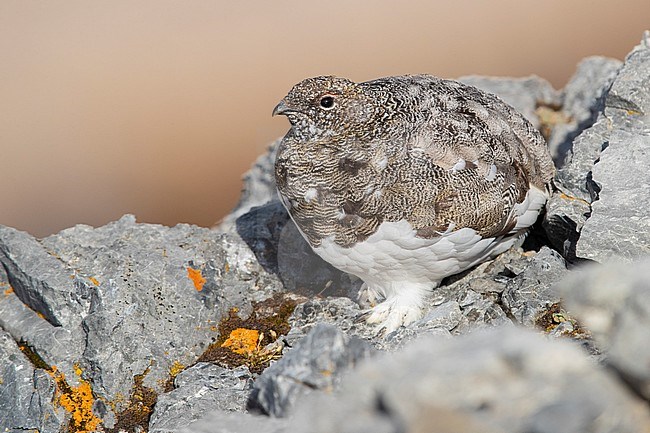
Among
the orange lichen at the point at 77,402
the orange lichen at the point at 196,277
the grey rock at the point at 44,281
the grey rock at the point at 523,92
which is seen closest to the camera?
the orange lichen at the point at 77,402

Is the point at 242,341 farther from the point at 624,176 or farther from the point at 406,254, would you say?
the point at 624,176

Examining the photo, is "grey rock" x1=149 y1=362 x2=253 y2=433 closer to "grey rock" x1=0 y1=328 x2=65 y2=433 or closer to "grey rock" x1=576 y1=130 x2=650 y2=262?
"grey rock" x1=0 y1=328 x2=65 y2=433

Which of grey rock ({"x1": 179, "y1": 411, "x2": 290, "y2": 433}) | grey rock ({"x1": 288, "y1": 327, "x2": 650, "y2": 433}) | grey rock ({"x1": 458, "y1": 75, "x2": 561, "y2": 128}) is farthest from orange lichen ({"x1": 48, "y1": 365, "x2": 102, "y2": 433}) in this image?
grey rock ({"x1": 458, "y1": 75, "x2": 561, "y2": 128})

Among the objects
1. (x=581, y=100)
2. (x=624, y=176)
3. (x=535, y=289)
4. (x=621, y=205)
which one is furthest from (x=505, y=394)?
(x=581, y=100)

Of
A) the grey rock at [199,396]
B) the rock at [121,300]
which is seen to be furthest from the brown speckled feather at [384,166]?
the grey rock at [199,396]

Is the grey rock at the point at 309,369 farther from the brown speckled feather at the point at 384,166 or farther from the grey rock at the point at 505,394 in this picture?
the brown speckled feather at the point at 384,166

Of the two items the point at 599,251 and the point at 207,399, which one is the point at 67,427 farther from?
the point at 599,251
